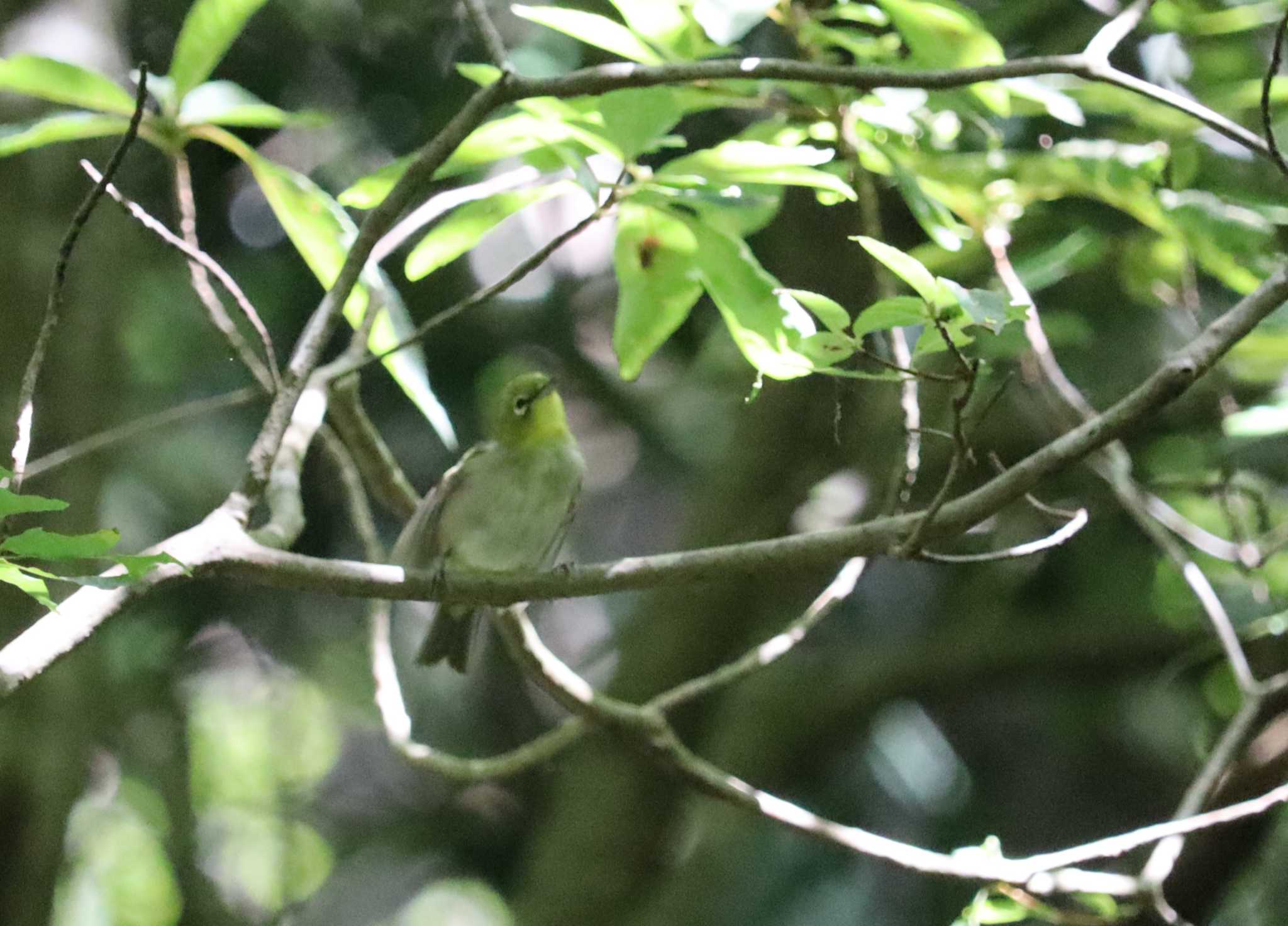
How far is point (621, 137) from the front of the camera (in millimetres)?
1822

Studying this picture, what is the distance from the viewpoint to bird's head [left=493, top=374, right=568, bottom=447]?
4105 millimetres

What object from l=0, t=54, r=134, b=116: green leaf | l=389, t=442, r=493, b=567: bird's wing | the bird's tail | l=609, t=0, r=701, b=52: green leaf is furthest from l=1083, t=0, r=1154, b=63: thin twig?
the bird's tail

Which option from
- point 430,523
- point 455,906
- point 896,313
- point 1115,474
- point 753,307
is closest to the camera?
point 896,313

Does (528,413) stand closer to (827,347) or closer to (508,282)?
(508,282)

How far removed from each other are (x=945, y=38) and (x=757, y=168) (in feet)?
1.55

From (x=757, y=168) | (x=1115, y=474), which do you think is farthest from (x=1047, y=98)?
(x=1115, y=474)

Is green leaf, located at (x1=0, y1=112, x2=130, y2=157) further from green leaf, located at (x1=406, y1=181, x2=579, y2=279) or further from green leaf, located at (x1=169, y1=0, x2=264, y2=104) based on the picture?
green leaf, located at (x1=406, y1=181, x2=579, y2=279)

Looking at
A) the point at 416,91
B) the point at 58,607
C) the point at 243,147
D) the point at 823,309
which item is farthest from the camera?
the point at 416,91

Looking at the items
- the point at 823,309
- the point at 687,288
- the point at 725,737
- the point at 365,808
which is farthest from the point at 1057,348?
Answer: the point at 365,808

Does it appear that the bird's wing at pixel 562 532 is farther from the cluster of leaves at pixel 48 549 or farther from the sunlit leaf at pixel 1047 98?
the cluster of leaves at pixel 48 549

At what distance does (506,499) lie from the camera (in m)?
4.23

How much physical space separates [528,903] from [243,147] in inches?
123

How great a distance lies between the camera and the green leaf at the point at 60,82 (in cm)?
184

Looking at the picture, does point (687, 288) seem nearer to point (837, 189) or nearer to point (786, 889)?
point (837, 189)
